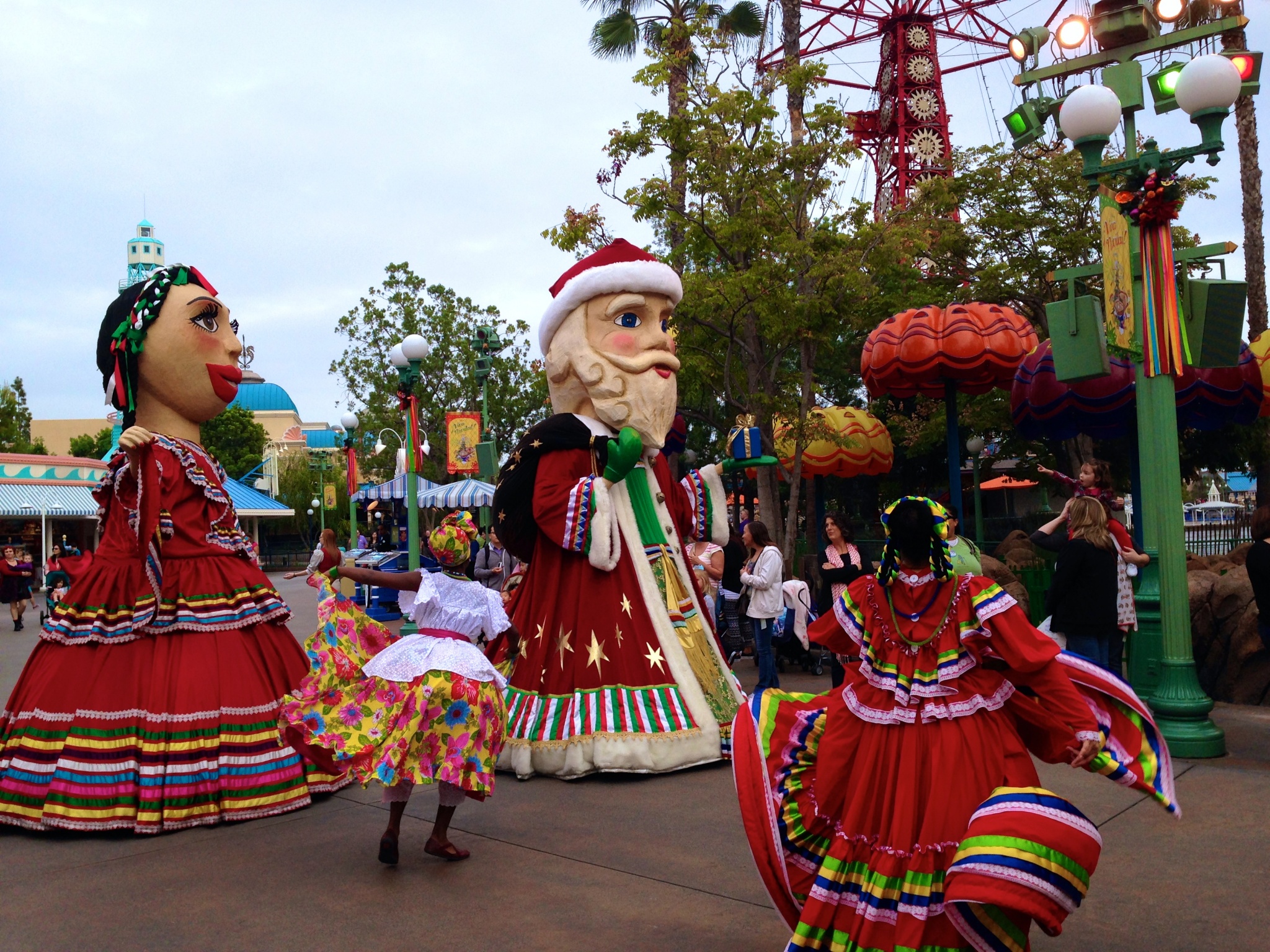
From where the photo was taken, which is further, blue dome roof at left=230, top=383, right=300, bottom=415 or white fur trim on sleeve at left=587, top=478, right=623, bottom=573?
blue dome roof at left=230, top=383, right=300, bottom=415

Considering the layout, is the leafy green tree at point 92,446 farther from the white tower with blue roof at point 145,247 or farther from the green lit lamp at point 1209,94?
the green lit lamp at point 1209,94

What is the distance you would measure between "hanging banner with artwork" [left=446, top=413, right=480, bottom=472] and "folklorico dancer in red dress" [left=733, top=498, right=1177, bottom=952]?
43.4 feet

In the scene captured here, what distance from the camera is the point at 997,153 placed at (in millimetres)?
20281

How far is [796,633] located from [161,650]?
644 centimetres

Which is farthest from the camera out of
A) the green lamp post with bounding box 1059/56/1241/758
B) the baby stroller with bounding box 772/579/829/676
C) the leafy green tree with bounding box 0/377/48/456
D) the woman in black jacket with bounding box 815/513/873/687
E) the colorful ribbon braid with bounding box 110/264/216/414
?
the leafy green tree with bounding box 0/377/48/456

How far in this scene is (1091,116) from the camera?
692cm

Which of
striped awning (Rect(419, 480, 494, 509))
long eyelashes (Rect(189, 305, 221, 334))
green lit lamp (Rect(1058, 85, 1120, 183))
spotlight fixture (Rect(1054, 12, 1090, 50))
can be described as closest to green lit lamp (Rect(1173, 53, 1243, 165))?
green lit lamp (Rect(1058, 85, 1120, 183))

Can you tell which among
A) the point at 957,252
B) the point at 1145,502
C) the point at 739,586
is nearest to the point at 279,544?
the point at 957,252

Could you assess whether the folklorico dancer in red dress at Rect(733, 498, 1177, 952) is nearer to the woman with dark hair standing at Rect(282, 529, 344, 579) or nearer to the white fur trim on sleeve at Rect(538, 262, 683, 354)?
the woman with dark hair standing at Rect(282, 529, 344, 579)

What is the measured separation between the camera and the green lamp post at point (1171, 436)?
662 centimetres

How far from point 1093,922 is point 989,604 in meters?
1.60

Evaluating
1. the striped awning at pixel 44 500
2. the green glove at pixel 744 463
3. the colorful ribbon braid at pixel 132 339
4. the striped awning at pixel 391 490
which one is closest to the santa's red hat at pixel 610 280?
the green glove at pixel 744 463

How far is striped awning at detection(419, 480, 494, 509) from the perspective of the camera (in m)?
20.2

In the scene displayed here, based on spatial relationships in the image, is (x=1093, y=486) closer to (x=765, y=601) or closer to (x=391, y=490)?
(x=765, y=601)
